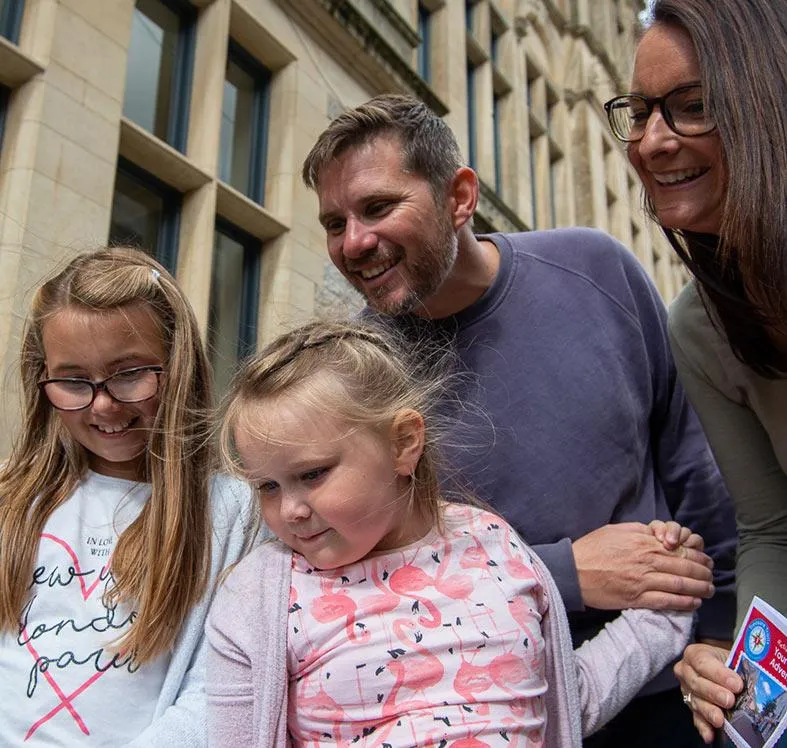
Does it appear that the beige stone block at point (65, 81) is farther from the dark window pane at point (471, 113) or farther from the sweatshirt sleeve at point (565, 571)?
the dark window pane at point (471, 113)

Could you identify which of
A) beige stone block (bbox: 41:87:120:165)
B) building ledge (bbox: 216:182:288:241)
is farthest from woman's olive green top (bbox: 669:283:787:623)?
building ledge (bbox: 216:182:288:241)

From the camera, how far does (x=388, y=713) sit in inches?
55.3

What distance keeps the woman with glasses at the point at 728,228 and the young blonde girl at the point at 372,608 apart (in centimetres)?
27

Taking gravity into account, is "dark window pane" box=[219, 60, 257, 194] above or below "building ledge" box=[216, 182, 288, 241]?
above

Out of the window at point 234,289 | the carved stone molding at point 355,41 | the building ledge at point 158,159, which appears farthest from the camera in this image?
the carved stone molding at point 355,41

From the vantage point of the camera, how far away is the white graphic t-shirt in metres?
1.60

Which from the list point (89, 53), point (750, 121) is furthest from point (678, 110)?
point (89, 53)

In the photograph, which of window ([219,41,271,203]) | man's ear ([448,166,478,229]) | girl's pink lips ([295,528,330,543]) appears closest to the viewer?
girl's pink lips ([295,528,330,543])

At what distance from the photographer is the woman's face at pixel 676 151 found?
1.45 m

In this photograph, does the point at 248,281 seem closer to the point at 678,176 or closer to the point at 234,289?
the point at 234,289

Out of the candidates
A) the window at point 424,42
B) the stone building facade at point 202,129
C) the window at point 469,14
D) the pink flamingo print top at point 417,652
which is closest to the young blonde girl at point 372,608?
the pink flamingo print top at point 417,652

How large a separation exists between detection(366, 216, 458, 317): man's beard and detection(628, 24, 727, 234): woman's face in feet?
2.35

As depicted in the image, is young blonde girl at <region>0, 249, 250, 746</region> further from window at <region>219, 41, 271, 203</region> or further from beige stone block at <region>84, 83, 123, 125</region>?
window at <region>219, 41, 271, 203</region>

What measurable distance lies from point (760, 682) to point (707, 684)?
0.48 ft
